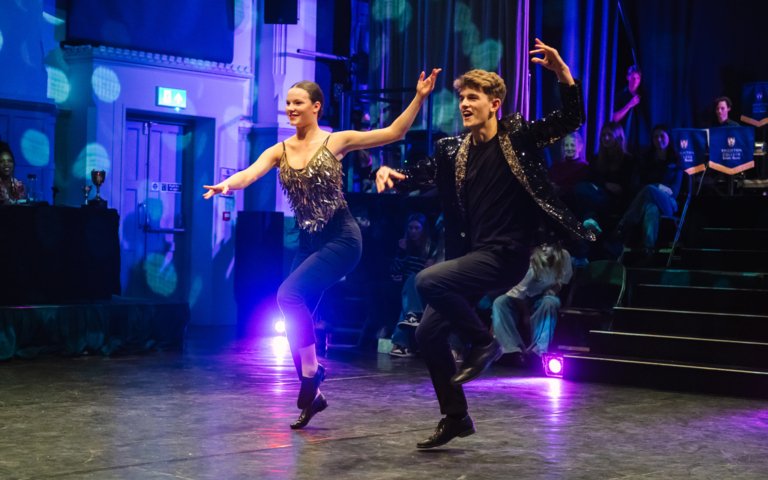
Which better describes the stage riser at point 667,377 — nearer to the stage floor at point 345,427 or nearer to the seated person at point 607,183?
the stage floor at point 345,427

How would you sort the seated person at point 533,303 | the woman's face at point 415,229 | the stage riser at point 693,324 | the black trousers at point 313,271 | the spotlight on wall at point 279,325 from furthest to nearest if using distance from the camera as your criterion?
the spotlight on wall at point 279,325, the woman's face at point 415,229, the seated person at point 533,303, the stage riser at point 693,324, the black trousers at point 313,271

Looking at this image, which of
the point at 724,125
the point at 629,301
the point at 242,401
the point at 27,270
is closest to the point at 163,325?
the point at 27,270

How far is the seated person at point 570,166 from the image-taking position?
32.4ft

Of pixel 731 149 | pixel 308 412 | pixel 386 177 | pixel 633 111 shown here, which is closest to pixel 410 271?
pixel 731 149

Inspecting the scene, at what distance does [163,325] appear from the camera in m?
A: 9.51

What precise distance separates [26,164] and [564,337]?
565cm

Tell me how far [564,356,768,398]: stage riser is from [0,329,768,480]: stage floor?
0.20m

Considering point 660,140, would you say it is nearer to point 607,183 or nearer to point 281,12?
point 607,183

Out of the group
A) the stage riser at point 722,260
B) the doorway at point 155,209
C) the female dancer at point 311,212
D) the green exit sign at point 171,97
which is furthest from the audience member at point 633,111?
the female dancer at point 311,212

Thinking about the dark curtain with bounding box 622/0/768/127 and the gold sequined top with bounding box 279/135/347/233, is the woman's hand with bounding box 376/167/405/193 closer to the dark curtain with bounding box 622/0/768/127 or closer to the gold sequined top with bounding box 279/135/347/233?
the gold sequined top with bounding box 279/135/347/233

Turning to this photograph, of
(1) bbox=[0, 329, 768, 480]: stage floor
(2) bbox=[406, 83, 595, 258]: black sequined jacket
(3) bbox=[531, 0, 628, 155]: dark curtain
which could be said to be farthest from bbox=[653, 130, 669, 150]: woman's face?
(2) bbox=[406, 83, 595, 258]: black sequined jacket

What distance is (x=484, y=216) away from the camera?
4.67 m

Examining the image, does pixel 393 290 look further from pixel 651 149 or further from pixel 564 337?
pixel 651 149

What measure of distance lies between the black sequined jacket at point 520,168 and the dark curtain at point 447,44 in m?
6.87
